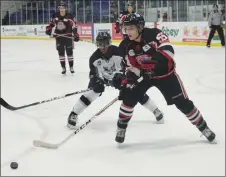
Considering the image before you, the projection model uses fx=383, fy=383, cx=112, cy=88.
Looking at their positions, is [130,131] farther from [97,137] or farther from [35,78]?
[35,78]

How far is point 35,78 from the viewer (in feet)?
17.7

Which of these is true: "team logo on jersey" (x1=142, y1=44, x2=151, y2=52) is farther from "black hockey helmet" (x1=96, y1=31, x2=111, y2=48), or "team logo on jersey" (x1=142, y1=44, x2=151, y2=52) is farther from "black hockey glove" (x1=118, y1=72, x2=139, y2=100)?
"black hockey helmet" (x1=96, y1=31, x2=111, y2=48)

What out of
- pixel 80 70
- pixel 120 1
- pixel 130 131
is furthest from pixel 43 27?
pixel 130 131

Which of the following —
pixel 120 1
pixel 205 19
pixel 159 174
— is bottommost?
pixel 159 174

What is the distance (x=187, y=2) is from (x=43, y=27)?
5820mm

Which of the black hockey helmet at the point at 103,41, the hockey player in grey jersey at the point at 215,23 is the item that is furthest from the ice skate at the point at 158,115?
the hockey player in grey jersey at the point at 215,23

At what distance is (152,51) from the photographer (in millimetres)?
2301

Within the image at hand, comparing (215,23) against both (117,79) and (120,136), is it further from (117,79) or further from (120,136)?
(120,136)

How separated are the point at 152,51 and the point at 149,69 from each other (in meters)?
0.11

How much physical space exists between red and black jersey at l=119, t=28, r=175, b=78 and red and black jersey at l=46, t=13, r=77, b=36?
3.18m

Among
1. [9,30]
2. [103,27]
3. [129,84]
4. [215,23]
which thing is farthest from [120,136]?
[9,30]

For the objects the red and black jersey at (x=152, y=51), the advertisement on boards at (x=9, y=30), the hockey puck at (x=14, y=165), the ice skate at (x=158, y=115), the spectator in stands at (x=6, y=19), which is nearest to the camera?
the hockey puck at (x=14, y=165)

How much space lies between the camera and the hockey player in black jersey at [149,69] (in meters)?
2.24

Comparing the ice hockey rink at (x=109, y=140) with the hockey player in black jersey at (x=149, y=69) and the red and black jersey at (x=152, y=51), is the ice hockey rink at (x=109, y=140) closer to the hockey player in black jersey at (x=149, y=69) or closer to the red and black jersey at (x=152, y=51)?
the hockey player in black jersey at (x=149, y=69)
